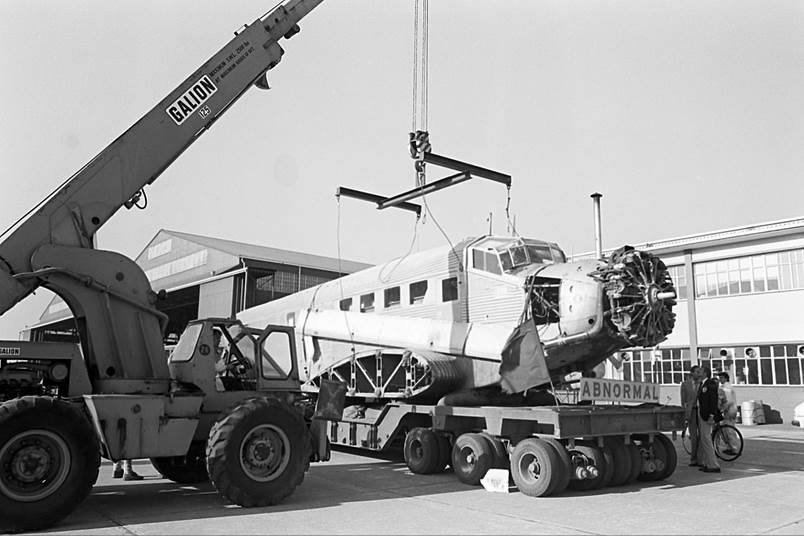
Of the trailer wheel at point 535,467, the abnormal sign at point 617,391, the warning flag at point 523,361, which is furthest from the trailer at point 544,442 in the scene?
the warning flag at point 523,361

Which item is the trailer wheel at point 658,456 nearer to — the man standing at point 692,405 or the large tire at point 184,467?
the man standing at point 692,405

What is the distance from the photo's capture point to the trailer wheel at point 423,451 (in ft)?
39.4

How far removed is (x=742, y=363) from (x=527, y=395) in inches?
758

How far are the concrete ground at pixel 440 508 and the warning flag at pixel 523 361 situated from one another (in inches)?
69.8

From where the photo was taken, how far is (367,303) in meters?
15.0

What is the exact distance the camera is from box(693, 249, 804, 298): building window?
87.9ft

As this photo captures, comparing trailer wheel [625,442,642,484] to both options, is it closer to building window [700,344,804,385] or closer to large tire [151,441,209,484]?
large tire [151,441,209,484]

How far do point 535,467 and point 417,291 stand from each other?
183 inches

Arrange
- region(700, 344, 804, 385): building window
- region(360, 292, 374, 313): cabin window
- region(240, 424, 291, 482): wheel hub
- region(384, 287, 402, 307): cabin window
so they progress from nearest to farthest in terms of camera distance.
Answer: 1. region(240, 424, 291, 482): wheel hub
2. region(384, 287, 402, 307): cabin window
3. region(360, 292, 374, 313): cabin window
4. region(700, 344, 804, 385): building window

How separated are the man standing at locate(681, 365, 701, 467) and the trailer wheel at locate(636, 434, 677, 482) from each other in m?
2.05

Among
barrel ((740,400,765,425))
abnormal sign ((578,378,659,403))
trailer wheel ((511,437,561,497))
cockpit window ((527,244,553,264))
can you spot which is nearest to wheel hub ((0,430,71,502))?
trailer wheel ((511,437,561,497))

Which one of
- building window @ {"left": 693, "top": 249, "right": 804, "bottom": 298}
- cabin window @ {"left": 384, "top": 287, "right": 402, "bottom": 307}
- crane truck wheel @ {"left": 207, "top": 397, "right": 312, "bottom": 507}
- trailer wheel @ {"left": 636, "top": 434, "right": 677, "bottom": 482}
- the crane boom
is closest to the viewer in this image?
crane truck wheel @ {"left": 207, "top": 397, "right": 312, "bottom": 507}

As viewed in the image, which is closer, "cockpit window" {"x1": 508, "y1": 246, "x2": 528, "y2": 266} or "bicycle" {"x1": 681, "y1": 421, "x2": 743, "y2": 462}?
"cockpit window" {"x1": 508, "y1": 246, "x2": 528, "y2": 266}

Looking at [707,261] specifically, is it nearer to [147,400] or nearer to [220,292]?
[220,292]
